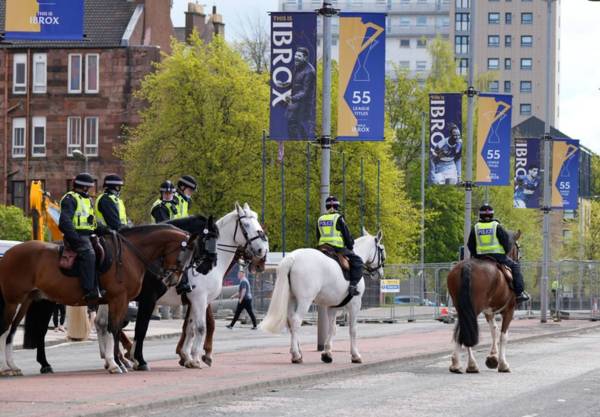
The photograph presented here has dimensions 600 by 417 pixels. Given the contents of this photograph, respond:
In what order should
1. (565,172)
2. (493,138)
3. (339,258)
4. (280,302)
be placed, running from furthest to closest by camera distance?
(565,172), (493,138), (339,258), (280,302)

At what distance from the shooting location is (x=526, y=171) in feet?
180

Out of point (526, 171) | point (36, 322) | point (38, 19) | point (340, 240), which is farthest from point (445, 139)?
point (36, 322)

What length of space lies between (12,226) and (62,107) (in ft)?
40.3

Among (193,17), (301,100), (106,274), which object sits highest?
(193,17)

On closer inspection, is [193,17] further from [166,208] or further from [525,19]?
[525,19]

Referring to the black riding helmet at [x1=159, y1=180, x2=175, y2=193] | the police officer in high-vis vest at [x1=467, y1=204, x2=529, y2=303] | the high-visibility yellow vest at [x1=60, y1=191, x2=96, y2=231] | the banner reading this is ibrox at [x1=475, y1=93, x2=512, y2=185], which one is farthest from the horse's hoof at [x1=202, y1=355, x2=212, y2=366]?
the banner reading this is ibrox at [x1=475, y1=93, x2=512, y2=185]

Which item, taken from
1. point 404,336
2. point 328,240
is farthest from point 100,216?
point 404,336

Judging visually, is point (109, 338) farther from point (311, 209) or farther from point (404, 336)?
point (311, 209)

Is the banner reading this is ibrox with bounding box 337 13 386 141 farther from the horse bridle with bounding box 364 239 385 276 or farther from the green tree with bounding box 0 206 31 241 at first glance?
the green tree with bounding box 0 206 31 241

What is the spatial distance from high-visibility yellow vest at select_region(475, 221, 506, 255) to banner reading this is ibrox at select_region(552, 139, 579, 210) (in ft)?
95.5

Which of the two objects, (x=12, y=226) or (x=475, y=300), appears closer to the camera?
(x=475, y=300)

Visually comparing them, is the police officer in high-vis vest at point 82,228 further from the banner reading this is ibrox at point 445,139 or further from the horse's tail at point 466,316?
the banner reading this is ibrox at point 445,139

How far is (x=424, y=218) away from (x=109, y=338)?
6257 centimetres

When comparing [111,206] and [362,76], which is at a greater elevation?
[362,76]
